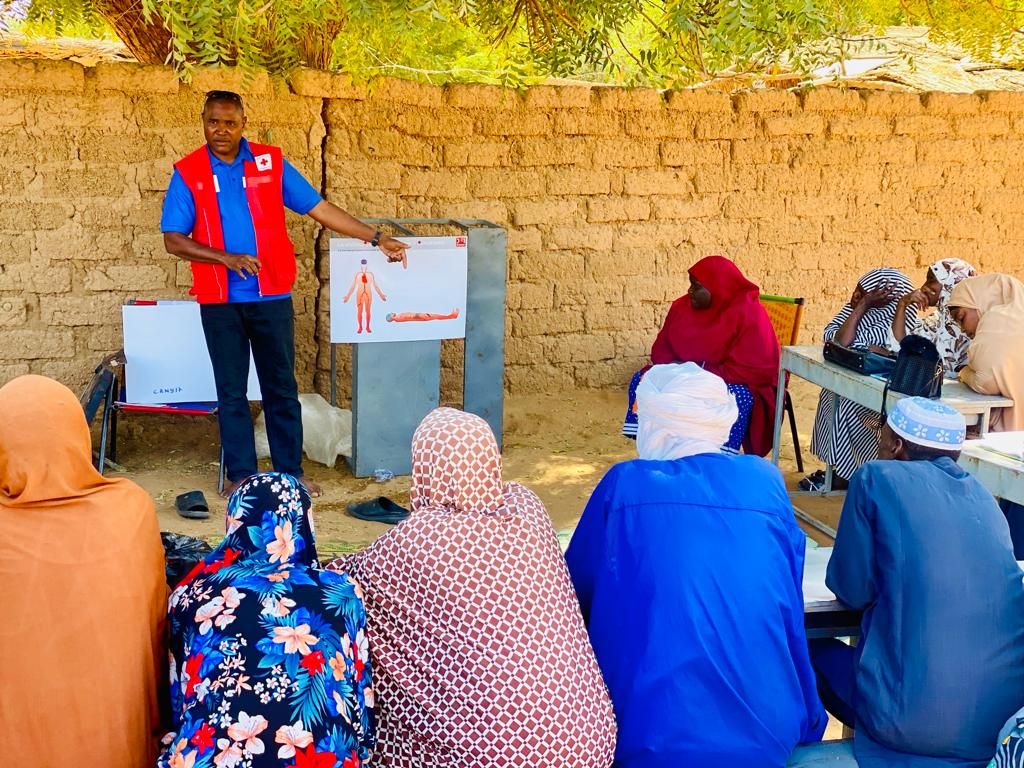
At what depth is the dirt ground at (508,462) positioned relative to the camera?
5.70 metres

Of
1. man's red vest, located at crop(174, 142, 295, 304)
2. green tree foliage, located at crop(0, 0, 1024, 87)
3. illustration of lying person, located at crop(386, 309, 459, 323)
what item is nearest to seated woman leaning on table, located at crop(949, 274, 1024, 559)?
green tree foliage, located at crop(0, 0, 1024, 87)

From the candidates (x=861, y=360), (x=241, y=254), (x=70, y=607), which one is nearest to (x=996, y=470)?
(x=861, y=360)

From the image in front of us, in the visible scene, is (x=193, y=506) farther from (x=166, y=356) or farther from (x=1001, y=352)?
(x=1001, y=352)

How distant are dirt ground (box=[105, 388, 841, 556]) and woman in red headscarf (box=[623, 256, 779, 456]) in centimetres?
55

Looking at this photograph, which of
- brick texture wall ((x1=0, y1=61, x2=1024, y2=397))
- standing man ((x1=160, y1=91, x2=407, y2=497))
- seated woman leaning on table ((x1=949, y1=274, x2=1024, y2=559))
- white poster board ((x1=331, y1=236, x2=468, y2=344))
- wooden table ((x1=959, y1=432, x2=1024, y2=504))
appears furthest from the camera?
brick texture wall ((x1=0, y1=61, x2=1024, y2=397))

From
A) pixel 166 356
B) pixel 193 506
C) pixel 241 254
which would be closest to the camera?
pixel 241 254

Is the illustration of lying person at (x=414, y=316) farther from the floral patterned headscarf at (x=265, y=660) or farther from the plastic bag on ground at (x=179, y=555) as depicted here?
the floral patterned headscarf at (x=265, y=660)

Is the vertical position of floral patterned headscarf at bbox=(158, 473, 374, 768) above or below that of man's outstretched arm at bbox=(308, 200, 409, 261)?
below

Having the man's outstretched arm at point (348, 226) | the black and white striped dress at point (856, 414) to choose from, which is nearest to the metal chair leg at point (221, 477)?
the man's outstretched arm at point (348, 226)

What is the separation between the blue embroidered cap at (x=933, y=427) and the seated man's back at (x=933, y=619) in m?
0.22

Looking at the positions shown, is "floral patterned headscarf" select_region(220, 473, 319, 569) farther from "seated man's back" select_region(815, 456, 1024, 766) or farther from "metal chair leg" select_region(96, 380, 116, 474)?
"metal chair leg" select_region(96, 380, 116, 474)

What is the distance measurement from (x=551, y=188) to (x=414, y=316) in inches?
63.1

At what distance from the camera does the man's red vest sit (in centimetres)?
542

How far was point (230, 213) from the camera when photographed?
5.47 m
